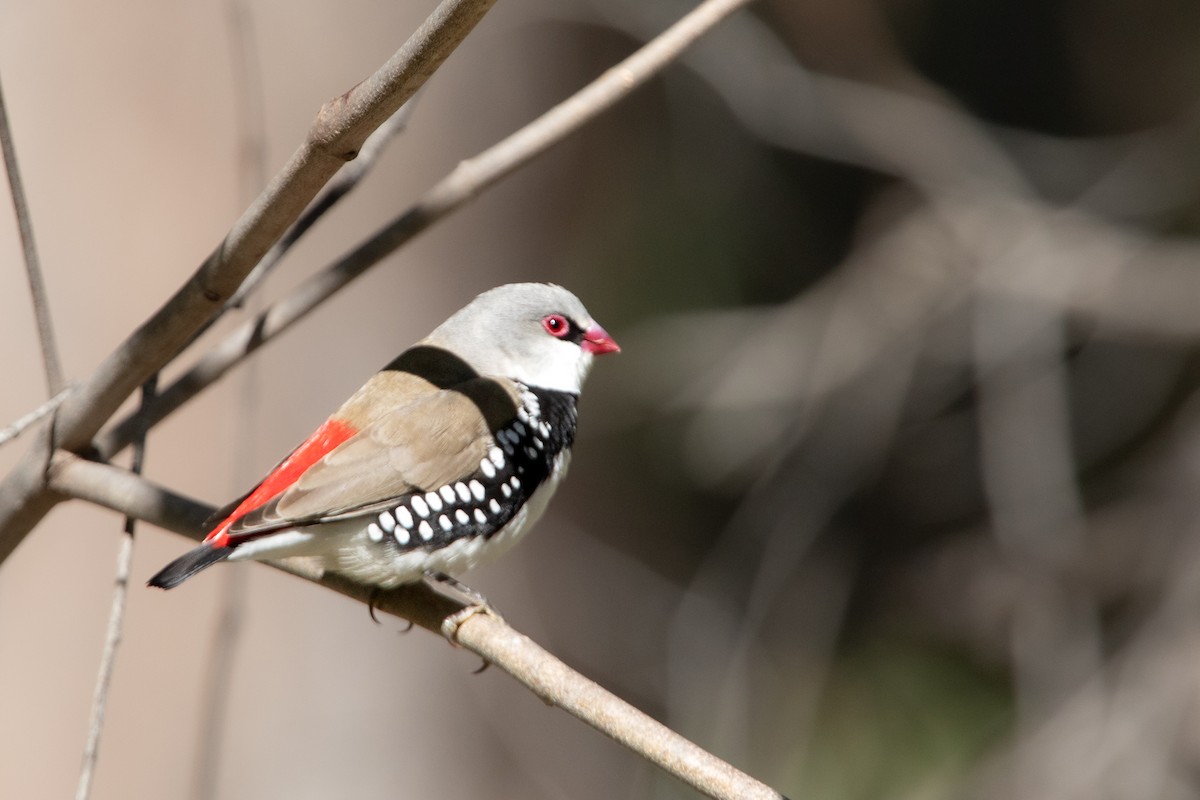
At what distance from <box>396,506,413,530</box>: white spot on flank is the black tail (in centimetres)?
46

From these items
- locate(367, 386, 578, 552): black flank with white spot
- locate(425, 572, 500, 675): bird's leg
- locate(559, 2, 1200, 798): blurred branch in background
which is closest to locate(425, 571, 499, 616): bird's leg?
locate(425, 572, 500, 675): bird's leg

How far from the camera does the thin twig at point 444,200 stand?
2.66 metres

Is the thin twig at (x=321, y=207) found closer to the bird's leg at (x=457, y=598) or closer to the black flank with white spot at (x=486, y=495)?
the black flank with white spot at (x=486, y=495)

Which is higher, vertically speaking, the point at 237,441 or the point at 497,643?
the point at 497,643

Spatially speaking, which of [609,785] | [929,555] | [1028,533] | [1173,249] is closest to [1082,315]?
[1173,249]

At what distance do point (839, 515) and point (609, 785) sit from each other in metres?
1.87

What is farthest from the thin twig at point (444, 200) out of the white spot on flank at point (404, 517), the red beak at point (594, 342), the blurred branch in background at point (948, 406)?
the blurred branch in background at point (948, 406)

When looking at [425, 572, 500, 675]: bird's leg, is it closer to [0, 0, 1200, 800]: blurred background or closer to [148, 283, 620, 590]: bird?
[148, 283, 620, 590]: bird

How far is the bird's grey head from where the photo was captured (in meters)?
3.38

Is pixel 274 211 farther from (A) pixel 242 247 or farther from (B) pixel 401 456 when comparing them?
(B) pixel 401 456

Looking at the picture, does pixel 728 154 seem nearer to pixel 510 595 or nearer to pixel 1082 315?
pixel 1082 315

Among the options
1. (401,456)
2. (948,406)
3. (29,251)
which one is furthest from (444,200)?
(948,406)

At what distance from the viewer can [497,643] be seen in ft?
7.57

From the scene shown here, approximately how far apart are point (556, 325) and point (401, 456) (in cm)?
80
